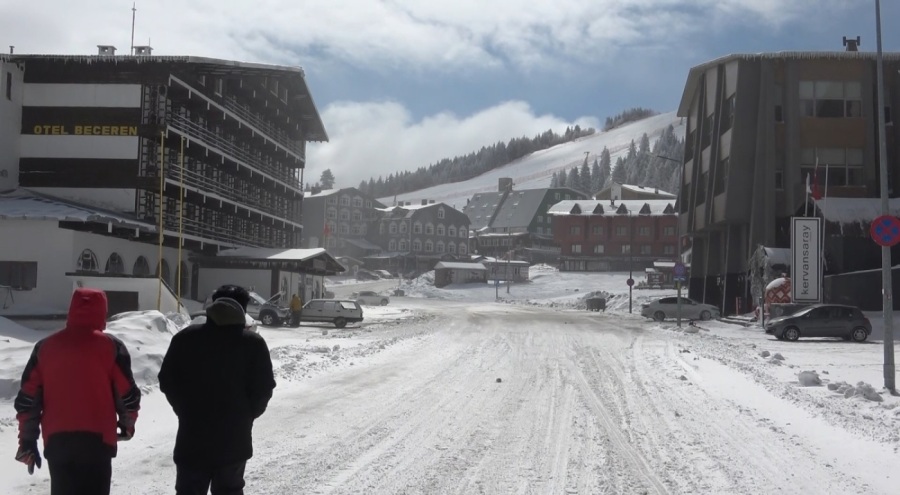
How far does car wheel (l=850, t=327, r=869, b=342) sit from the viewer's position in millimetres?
34125

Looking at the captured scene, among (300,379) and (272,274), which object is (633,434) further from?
(272,274)

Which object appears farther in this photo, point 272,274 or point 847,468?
point 272,274

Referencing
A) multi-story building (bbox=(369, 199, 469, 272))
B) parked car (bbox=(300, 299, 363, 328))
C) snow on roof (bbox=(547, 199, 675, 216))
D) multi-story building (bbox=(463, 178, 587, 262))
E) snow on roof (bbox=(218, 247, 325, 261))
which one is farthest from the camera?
multi-story building (bbox=(463, 178, 587, 262))

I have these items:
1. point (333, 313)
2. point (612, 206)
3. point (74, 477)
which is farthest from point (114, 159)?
point (612, 206)

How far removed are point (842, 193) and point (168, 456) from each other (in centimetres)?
4796

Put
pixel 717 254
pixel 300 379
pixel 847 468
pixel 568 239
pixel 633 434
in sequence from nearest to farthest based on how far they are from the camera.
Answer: pixel 847 468 → pixel 633 434 → pixel 300 379 → pixel 717 254 → pixel 568 239

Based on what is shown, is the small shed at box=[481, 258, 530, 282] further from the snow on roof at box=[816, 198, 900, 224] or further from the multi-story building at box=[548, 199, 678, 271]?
the snow on roof at box=[816, 198, 900, 224]

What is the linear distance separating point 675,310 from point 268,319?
81.4 feet

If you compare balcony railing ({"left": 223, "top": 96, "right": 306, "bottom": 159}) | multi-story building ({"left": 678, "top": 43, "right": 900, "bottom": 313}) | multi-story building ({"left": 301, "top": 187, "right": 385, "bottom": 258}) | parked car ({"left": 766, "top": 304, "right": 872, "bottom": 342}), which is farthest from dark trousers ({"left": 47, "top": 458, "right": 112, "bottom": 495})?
multi-story building ({"left": 301, "top": 187, "right": 385, "bottom": 258})

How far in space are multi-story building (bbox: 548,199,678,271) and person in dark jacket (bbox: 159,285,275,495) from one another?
352 ft

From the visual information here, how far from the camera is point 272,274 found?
49594mm

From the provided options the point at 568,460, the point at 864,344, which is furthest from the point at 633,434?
the point at 864,344

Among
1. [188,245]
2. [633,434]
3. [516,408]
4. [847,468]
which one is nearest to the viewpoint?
[847,468]

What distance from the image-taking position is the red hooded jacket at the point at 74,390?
5.35 metres
